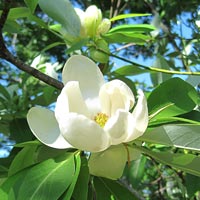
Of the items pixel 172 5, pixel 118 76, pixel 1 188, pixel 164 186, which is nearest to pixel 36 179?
pixel 1 188

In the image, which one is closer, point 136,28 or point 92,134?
point 92,134

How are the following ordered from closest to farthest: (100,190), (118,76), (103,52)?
(100,190) → (103,52) → (118,76)

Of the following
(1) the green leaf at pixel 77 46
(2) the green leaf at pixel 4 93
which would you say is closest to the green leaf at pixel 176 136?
(1) the green leaf at pixel 77 46

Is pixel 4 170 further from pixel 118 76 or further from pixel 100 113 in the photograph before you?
pixel 118 76

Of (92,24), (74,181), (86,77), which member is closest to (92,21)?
(92,24)

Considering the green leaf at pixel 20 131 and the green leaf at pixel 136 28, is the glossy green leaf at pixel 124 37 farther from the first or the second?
the green leaf at pixel 20 131

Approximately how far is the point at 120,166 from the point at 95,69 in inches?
7.2

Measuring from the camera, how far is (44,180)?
694 mm

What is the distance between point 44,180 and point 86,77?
0.22m

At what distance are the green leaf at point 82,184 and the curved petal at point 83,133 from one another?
50mm

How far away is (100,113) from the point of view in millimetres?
806

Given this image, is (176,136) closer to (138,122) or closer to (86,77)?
(138,122)

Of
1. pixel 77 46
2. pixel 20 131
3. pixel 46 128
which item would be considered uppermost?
pixel 77 46

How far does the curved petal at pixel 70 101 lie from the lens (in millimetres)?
713
